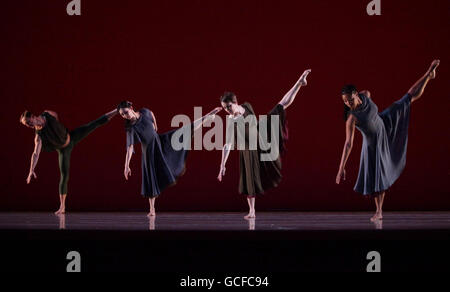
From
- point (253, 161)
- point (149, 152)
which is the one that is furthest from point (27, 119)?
point (253, 161)

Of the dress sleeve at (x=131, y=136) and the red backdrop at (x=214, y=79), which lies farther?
the red backdrop at (x=214, y=79)

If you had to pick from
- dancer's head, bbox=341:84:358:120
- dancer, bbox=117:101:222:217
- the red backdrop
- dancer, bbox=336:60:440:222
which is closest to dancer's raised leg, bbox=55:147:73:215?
the red backdrop

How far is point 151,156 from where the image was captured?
6.22m

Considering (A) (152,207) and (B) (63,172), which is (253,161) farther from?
(B) (63,172)

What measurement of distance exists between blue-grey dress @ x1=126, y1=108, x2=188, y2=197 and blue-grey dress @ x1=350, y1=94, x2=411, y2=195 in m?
1.91

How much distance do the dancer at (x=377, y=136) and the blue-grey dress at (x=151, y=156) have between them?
5.82 feet

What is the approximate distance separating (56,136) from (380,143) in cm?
331

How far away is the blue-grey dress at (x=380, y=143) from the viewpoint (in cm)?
552

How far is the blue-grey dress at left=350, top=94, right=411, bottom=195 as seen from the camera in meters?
5.52

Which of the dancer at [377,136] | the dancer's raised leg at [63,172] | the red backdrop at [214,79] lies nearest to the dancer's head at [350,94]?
the dancer at [377,136]

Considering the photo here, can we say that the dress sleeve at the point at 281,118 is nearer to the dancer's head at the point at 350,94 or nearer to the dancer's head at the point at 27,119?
the dancer's head at the point at 350,94
